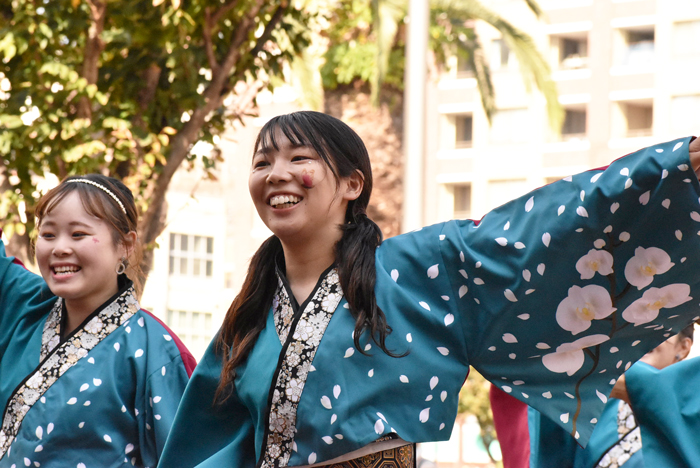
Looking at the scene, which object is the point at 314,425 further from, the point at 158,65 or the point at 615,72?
the point at 615,72

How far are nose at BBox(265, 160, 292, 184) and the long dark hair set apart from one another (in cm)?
6

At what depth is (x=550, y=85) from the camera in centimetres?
1062

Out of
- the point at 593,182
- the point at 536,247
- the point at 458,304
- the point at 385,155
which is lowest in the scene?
the point at 385,155

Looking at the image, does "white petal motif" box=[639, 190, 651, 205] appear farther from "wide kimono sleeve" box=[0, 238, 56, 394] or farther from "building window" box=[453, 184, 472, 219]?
"building window" box=[453, 184, 472, 219]

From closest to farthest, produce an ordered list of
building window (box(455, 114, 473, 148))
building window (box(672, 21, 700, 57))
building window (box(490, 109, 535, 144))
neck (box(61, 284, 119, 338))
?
neck (box(61, 284, 119, 338)) < building window (box(672, 21, 700, 57)) < building window (box(490, 109, 535, 144)) < building window (box(455, 114, 473, 148))

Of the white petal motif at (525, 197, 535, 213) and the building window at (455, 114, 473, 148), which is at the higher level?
the white petal motif at (525, 197, 535, 213)

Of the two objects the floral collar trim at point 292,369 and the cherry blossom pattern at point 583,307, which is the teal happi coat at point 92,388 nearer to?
the floral collar trim at point 292,369

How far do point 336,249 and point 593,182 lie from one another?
629 millimetres

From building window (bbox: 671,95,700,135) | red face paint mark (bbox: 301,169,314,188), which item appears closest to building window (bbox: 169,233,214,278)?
building window (bbox: 671,95,700,135)

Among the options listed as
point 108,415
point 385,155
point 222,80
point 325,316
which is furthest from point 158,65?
point 385,155

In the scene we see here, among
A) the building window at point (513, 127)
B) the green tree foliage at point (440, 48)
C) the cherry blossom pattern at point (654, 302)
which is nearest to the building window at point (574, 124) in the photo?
the building window at point (513, 127)

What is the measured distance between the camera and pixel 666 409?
109 inches

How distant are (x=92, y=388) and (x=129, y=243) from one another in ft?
1.57

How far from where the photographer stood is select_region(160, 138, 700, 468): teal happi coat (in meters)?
2.00
